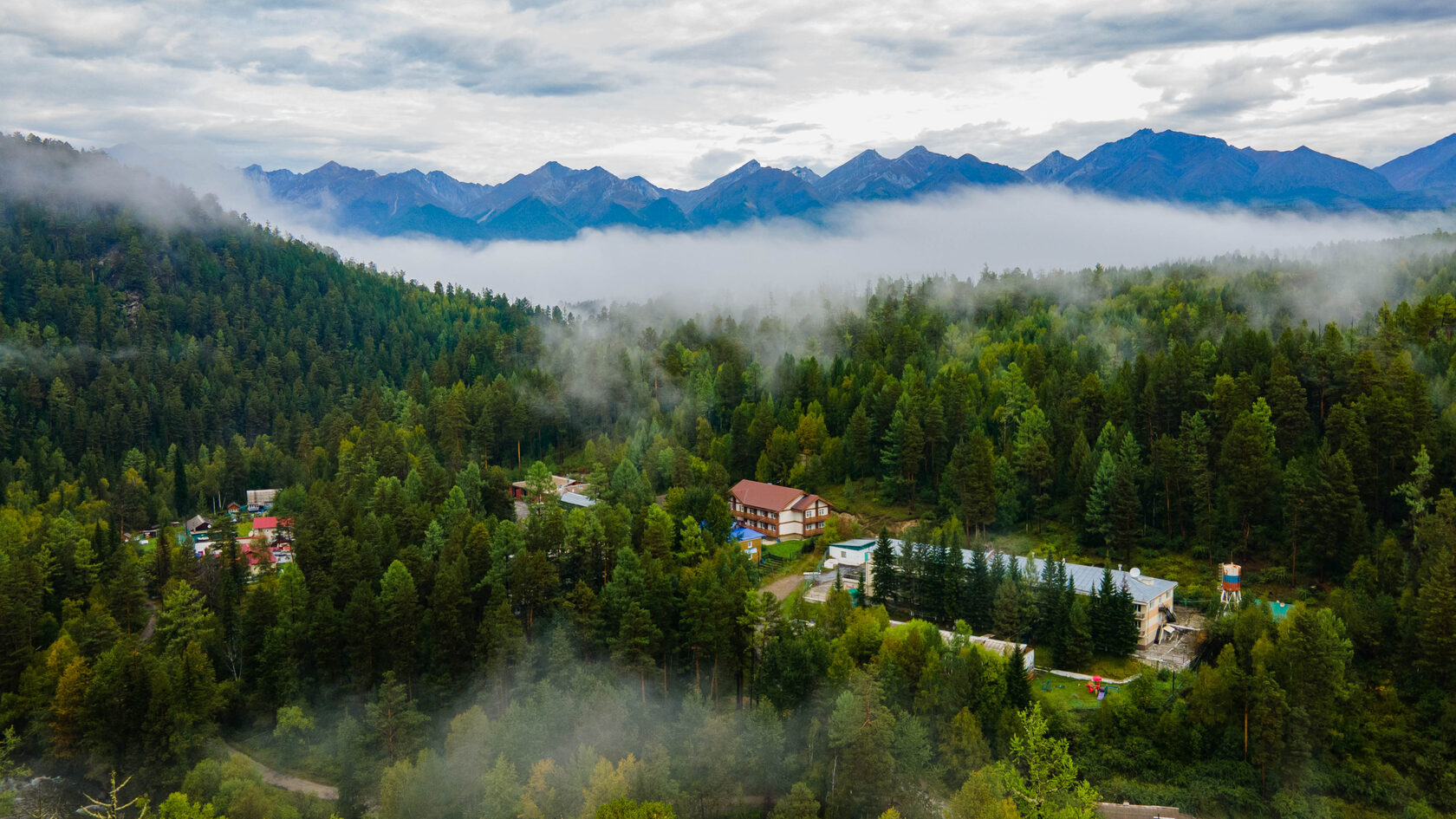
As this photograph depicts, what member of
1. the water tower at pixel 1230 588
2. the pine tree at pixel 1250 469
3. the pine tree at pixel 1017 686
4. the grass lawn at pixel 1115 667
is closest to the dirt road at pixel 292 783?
the pine tree at pixel 1017 686

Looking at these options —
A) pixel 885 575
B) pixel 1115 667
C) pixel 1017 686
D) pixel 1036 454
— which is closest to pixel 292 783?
pixel 885 575

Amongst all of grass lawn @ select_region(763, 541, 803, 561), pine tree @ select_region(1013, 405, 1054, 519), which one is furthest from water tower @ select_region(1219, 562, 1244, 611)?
grass lawn @ select_region(763, 541, 803, 561)

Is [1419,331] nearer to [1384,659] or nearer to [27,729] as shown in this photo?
[1384,659]

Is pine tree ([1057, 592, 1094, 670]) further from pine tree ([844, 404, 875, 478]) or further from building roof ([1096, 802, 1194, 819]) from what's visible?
pine tree ([844, 404, 875, 478])

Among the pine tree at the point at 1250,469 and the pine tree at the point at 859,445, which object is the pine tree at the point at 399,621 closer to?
the pine tree at the point at 859,445

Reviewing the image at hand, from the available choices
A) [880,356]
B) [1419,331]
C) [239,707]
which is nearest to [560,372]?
[880,356]

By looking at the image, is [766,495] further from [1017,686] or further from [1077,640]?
[1017,686]
